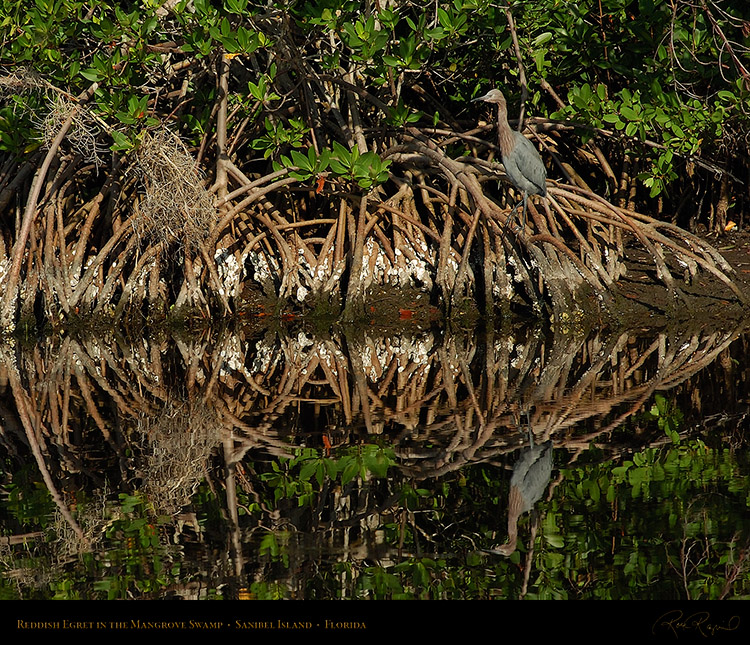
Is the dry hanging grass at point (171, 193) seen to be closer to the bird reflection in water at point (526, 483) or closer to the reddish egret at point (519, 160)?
the reddish egret at point (519, 160)

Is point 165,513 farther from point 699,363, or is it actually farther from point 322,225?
point 322,225

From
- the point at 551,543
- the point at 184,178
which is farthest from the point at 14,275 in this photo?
the point at 551,543

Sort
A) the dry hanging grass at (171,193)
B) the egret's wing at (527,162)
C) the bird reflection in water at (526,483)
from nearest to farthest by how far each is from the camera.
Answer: the bird reflection in water at (526,483) → the egret's wing at (527,162) → the dry hanging grass at (171,193)

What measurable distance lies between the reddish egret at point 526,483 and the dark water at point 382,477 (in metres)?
0.02

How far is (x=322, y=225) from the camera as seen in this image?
11.1 meters

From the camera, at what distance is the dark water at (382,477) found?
3.55 metres

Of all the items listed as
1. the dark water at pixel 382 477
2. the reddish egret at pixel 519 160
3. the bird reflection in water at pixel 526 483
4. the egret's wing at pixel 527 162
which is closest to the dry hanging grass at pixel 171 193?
the dark water at pixel 382 477

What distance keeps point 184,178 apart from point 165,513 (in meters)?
5.59

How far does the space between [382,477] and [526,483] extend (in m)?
0.66

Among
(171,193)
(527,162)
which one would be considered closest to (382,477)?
(527,162)

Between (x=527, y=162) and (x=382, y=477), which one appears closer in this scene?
(x=382, y=477)

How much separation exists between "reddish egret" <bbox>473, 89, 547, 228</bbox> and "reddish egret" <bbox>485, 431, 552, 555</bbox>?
420cm

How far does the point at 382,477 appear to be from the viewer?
462cm

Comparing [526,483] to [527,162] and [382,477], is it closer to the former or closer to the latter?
[382,477]
